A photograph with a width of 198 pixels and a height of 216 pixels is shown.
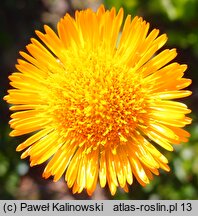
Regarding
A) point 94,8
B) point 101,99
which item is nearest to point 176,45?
point 94,8

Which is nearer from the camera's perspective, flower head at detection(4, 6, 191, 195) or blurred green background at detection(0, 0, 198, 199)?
flower head at detection(4, 6, 191, 195)

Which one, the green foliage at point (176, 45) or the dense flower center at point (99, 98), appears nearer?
the dense flower center at point (99, 98)

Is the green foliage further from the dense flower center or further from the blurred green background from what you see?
the dense flower center

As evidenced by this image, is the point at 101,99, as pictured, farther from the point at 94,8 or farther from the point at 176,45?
the point at 94,8

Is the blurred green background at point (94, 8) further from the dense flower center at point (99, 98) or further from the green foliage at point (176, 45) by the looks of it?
the dense flower center at point (99, 98)

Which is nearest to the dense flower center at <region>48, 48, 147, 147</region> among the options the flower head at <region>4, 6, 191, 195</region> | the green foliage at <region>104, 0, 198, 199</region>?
the flower head at <region>4, 6, 191, 195</region>

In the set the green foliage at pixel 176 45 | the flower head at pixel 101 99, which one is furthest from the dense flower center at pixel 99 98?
the green foliage at pixel 176 45
